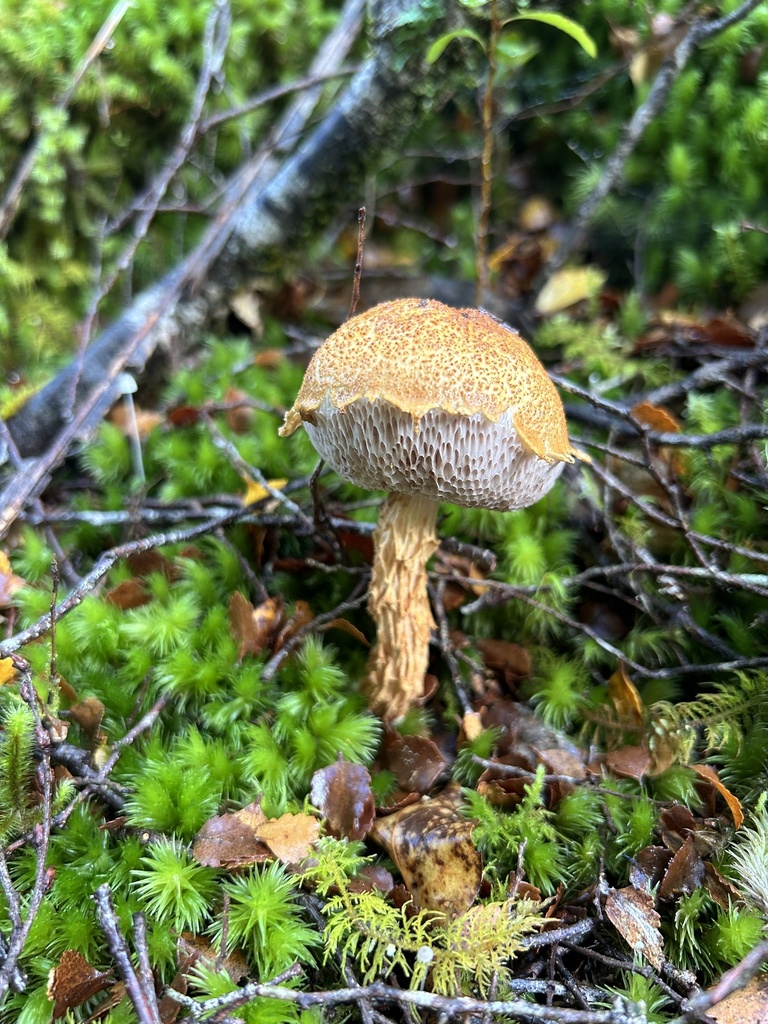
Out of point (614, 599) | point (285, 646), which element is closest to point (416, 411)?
point (285, 646)

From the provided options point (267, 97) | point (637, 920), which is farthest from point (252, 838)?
point (267, 97)

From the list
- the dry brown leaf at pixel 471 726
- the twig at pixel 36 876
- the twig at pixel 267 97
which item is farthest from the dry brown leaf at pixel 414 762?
the twig at pixel 267 97

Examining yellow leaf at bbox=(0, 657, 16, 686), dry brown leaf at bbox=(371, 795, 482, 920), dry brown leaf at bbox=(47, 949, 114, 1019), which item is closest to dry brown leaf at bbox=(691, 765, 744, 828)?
dry brown leaf at bbox=(371, 795, 482, 920)

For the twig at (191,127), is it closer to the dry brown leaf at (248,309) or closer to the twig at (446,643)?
the dry brown leaf at (248,309)

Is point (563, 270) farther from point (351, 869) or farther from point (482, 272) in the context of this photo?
point (351, 869)

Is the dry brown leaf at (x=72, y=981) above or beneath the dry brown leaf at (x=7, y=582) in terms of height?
beneath
